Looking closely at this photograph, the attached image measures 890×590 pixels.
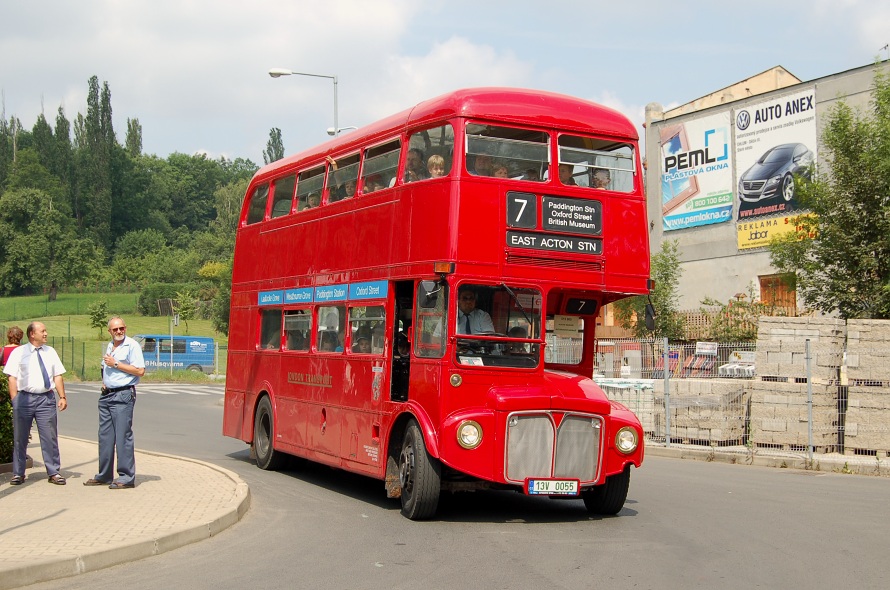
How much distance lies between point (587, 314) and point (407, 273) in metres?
2.14

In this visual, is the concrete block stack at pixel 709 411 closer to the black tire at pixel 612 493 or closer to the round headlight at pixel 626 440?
the black tire at pixel 612 493

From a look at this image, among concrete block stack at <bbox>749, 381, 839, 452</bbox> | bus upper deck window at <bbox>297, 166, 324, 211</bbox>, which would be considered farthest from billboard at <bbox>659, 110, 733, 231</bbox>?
bus upper deck window at <bbox>297, 166, 324, 211</bbox>

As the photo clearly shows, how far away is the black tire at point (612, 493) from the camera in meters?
11.1

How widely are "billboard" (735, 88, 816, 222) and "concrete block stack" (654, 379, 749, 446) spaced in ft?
70.4

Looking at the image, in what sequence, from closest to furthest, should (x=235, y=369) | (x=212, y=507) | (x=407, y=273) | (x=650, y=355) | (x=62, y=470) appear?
1. (x=212, y=507)
2. (x=407, y=273)
3. (x=62, y=470)
4. (x=235, y=369)
5. (x=650, y=355)

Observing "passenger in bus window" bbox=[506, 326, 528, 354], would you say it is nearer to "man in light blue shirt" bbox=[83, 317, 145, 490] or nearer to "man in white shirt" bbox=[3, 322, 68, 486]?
"man in light blue shirt" bbox=[83, 317, 145, 490]

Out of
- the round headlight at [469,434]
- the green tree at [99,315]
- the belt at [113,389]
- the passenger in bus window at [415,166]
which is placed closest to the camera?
the round headlight at [469,434]

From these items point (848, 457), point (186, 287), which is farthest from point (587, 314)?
point (186, 287)

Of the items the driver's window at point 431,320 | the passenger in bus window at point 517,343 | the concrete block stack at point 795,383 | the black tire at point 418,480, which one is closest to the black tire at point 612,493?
the passenger in bus window at point 517,343

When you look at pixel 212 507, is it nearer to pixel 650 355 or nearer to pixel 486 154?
pixel 486 154

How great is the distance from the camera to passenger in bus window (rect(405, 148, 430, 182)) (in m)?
11.5

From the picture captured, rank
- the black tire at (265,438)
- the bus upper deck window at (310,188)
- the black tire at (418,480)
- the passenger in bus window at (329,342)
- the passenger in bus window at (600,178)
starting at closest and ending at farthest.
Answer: the black tire at (418,480)
the passenger in bus window at (600,178)
the passenger in bus window at (329,342)
the bus upper deck window at (310,188)
the black tire at (265,438)

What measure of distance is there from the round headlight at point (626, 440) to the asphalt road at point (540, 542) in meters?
0.76

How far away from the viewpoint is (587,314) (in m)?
12.0
